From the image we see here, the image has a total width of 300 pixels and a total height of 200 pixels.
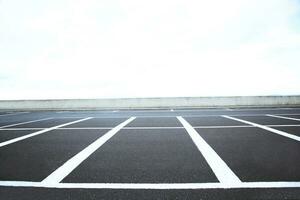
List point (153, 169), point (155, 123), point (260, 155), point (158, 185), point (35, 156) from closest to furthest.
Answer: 1. point (158, 185)
2. point (153, 169)
3. point (260, 155)
4. point (35, 156)
5. point (155, 123)

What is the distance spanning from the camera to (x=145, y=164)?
321 cm

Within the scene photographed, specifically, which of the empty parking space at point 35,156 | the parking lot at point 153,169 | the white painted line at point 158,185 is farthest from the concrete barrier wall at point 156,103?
the white painted line at point 158,185

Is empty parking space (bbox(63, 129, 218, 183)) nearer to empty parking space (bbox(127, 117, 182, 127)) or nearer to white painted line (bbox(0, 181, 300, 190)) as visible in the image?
white painted line (bbox(0, 181, 300, 190))

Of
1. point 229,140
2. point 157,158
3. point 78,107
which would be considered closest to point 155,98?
→ point 78,107

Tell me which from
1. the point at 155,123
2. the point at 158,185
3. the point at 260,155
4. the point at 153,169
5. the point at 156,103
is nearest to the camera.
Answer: the point at 158,185

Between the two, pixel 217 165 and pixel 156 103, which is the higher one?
pixel 156 103

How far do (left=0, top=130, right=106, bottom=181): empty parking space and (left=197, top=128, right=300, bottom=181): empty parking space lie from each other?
2949mm

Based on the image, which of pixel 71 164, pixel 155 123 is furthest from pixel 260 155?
pixel 155 123

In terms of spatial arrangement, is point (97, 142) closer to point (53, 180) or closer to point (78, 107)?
point (53, 180)

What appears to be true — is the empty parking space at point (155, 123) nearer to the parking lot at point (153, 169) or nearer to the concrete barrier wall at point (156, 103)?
the parking lot at point (153, 169)

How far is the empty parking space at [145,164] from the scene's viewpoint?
262 cm

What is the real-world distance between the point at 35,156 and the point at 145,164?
2199 mm

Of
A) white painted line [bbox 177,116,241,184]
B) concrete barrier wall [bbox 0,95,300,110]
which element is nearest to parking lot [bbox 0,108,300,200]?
white painted line [bbox 177,116,241,184]

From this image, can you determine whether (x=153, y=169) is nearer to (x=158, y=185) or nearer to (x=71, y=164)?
(x=158, y=185)
